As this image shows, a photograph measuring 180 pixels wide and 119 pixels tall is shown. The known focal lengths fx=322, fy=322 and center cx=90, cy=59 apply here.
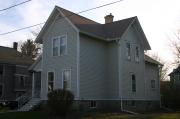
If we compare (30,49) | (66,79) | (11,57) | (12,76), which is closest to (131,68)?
(66,79)

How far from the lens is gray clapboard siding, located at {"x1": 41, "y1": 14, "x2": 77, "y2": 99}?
86.6ft

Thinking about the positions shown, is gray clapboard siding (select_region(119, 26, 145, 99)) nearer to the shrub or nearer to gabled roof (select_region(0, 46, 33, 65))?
the shrub

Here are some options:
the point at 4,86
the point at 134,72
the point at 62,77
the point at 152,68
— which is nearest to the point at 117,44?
the point at 134,72

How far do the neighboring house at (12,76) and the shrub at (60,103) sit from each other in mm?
26964

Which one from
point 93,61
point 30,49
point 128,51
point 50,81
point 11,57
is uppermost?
point 30,49

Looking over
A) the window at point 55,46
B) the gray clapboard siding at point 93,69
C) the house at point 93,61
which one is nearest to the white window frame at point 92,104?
the house at point 93,61

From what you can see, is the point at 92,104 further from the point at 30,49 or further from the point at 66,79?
the point at 30,49

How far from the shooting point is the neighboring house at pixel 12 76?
1903 inches

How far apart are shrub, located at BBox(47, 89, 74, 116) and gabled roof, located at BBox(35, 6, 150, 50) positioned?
19.9ft

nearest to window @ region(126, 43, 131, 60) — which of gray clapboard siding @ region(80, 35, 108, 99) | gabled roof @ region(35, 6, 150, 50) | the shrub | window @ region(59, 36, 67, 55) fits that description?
gabled roof @ region(35, 6, 150, 50)

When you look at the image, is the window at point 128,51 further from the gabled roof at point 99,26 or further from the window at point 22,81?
the window at point 22,81

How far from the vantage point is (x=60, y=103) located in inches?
859

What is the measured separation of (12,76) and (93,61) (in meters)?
25.4

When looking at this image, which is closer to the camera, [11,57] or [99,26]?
[99,26]
